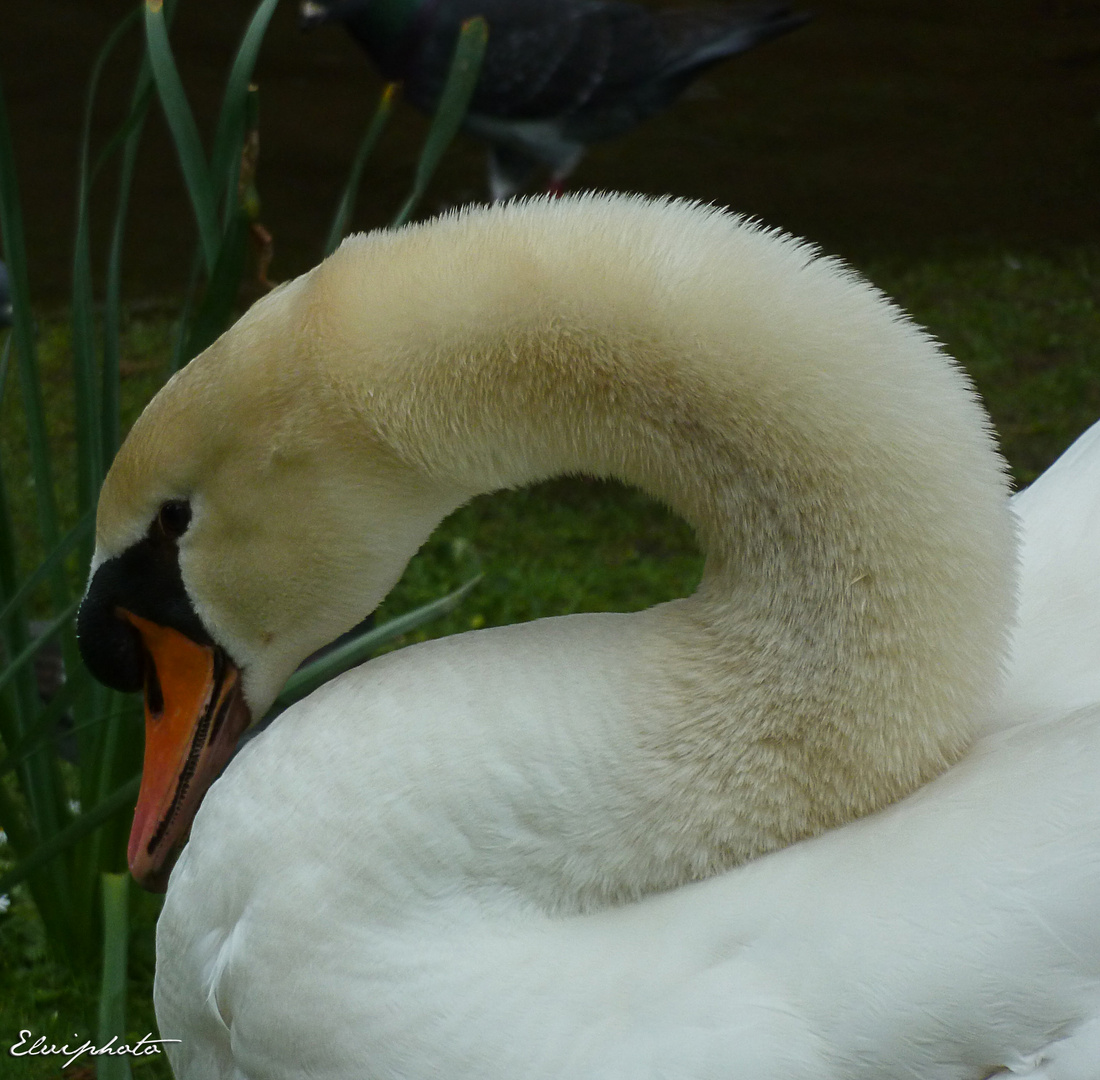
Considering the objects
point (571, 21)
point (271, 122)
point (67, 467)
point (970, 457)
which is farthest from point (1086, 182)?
point (970, 457)

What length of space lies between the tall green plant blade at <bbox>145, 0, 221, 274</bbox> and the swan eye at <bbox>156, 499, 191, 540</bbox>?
53cm

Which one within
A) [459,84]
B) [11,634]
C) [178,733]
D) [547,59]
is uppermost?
[459,84]

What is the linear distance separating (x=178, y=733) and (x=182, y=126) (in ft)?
2.54

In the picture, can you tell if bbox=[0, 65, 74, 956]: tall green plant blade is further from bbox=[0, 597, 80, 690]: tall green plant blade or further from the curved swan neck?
the curved swan neck

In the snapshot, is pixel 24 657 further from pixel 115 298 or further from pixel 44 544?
pixel 115 298

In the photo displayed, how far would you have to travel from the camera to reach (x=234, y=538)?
1.50 metres

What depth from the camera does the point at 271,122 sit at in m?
7.61

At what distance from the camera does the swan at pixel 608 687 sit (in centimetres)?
134

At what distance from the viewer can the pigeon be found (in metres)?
4.80

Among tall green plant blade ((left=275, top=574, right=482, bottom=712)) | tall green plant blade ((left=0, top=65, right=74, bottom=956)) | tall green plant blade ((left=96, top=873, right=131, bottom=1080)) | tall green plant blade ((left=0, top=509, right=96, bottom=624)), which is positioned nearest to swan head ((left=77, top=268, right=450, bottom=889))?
tall green plant blade ((left=96, top=873, right=131, bottom=1080))

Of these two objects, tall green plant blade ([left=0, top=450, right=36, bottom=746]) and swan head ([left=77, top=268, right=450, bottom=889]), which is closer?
swan head ([left=77, top=268, right=450, bottom=889])

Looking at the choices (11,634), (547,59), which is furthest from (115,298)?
(547,59)

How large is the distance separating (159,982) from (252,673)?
33 cm

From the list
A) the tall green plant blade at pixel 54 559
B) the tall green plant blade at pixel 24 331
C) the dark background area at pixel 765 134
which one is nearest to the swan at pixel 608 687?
the tall green plant blade at pixel 54 559
